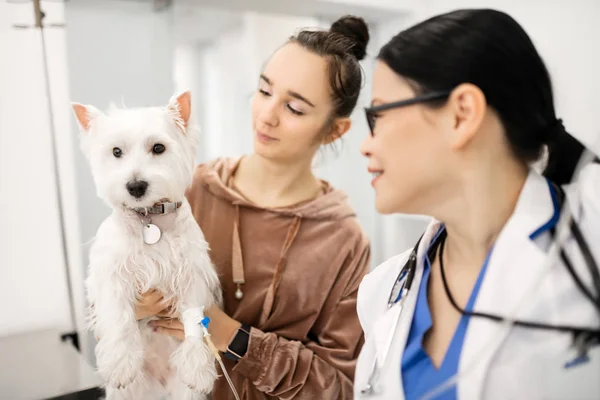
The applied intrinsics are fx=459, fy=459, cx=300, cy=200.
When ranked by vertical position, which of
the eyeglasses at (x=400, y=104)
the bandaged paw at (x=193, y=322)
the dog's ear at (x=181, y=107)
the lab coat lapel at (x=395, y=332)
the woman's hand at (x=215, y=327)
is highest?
the eyeglasses at (x=400, y=104)

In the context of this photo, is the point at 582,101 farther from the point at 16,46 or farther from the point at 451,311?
the point at 16,46

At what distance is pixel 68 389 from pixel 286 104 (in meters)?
0.83

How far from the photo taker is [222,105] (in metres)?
1.94

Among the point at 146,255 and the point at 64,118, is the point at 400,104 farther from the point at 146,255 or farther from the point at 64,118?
the point at 64,118

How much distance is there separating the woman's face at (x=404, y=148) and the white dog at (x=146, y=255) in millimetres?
429

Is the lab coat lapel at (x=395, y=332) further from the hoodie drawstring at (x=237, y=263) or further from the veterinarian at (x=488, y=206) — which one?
the hoodie drawstring at (x=237, y=263)

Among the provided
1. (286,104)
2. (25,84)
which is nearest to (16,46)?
(25,84)

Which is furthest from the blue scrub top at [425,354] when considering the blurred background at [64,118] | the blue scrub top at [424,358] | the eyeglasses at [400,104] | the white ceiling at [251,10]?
the white ceiling at [251,10]

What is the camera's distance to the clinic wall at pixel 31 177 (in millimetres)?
1047

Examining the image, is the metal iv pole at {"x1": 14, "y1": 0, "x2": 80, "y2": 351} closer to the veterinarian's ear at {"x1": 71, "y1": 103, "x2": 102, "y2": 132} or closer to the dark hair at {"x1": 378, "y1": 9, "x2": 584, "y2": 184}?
the veterinarian's ear at {"x1": 71, "y1": 103, "x2": 102, "y2": 132}

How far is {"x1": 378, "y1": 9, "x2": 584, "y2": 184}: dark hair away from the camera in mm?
688

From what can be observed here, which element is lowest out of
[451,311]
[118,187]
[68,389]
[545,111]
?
[68,389]

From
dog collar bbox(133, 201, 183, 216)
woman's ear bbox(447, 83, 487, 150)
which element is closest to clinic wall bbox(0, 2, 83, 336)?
dog collar bbox(133, 201, 183, 216)

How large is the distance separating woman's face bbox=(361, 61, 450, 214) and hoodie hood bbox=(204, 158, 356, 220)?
18.1 inches
